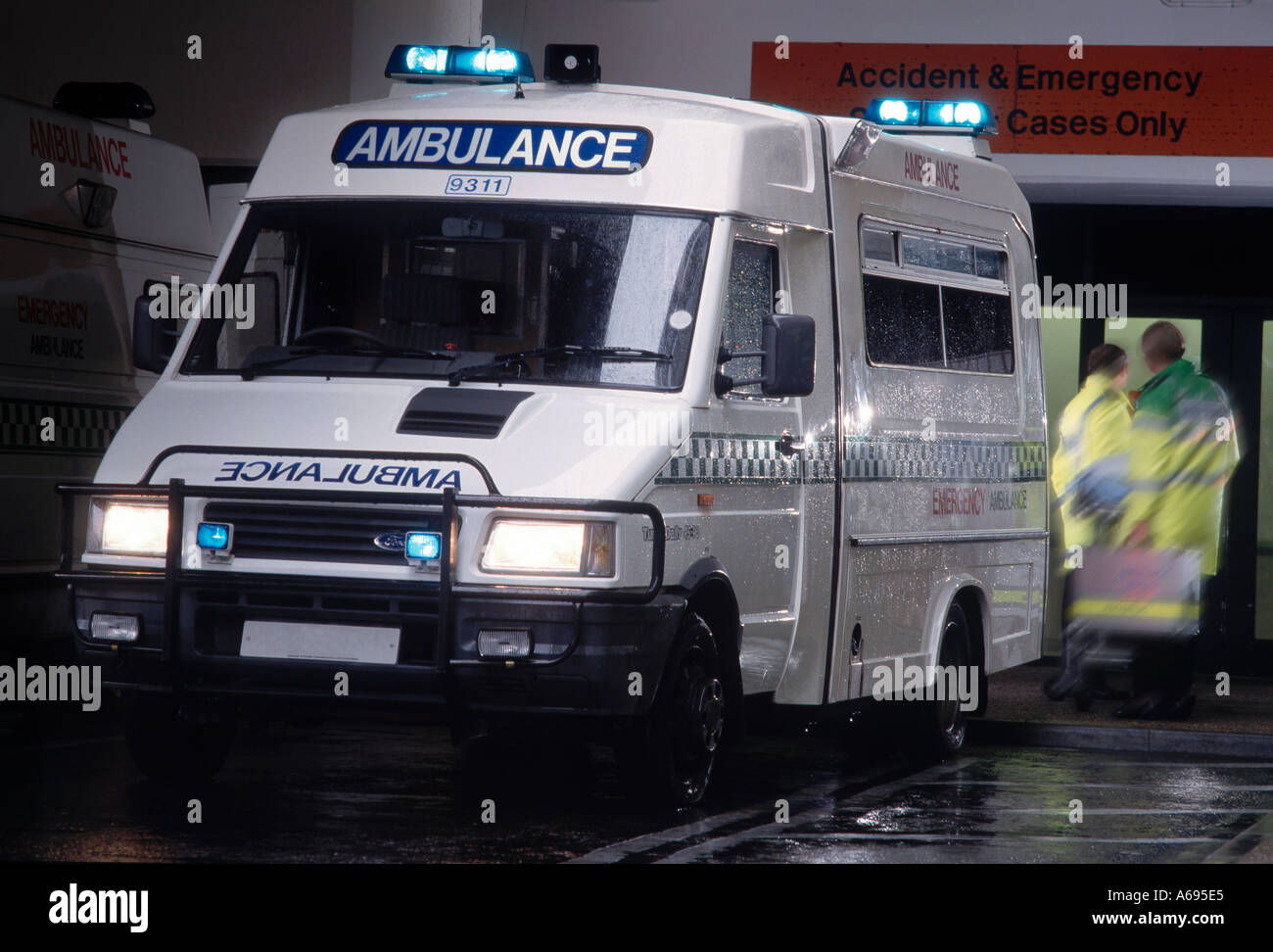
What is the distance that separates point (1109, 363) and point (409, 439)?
227 inches

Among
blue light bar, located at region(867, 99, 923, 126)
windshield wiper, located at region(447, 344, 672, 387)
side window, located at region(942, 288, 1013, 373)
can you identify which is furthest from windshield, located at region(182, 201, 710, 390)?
blue light bar, located at region(867, 99, 923, 126)

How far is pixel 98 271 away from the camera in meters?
10.7

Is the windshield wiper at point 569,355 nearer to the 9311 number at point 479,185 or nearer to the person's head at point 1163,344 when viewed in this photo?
the 9311 number at point 479,185

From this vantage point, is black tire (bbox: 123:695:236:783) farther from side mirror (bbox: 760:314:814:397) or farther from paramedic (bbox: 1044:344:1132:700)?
paramedic (bbox: 1044:344:1132:700)

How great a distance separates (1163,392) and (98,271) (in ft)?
18.3

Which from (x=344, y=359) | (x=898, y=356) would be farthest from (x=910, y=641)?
(x=344, y=359)

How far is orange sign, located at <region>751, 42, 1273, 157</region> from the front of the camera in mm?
13922

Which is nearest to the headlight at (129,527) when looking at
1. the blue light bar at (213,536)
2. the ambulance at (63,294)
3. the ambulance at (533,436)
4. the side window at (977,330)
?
the ambulance at (533,436)

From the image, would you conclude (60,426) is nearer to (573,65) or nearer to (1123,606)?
(573,65)

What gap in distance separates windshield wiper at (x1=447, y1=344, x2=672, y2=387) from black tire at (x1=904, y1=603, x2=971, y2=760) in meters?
3.15

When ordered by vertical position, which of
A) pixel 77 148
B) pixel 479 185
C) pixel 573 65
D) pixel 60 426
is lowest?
pixel 60 426

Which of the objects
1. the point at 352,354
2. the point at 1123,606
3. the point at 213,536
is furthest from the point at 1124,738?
the point at 213,536

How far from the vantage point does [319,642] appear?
777cm
